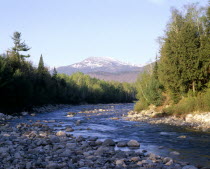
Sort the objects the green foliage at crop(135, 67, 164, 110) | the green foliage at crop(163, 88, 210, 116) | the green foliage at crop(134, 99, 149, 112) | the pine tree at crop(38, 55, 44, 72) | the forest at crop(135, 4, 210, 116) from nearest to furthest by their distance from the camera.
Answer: the green foliage at crop(163, 88, 210, 116), the forest at crop(135, 4, 210, 116), the green foliage at crop(135, 67, 164, 110), the green foliage at crop(134, 99, 149, 112), the pine tree at crop(38, 55, 44, 72)

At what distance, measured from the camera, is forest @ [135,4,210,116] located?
1108 inches

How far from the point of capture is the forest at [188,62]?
28.1 m

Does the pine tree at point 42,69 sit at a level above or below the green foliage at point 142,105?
above

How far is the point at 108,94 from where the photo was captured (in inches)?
4574

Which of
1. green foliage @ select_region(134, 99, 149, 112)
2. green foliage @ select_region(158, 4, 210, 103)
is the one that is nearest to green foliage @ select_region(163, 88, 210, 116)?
green foliage @ select_region(158, 4, 210, 103)

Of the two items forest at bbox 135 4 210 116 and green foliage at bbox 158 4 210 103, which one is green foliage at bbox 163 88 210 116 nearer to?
forest at bbox 135 4 210 116

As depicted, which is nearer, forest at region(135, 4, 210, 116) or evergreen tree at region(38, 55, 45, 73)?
forest at region(135, 4, 210, 116)

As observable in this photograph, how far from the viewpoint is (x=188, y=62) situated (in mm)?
28516

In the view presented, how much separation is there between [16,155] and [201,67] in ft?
76.9

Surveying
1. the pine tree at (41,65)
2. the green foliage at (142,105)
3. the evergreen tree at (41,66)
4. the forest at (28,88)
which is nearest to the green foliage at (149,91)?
the green foliage at (142,105)

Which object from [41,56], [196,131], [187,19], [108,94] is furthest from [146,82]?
[108,94]

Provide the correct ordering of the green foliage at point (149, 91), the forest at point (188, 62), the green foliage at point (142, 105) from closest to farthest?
the forest at point (188, 62) < the green foliage at point (149, 91) < the green foliage at point (142, 105)

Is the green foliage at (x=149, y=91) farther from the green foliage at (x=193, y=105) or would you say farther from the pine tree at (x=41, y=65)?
the pine tree at (x=41, y=65)

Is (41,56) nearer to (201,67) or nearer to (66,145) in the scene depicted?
(201,67)
